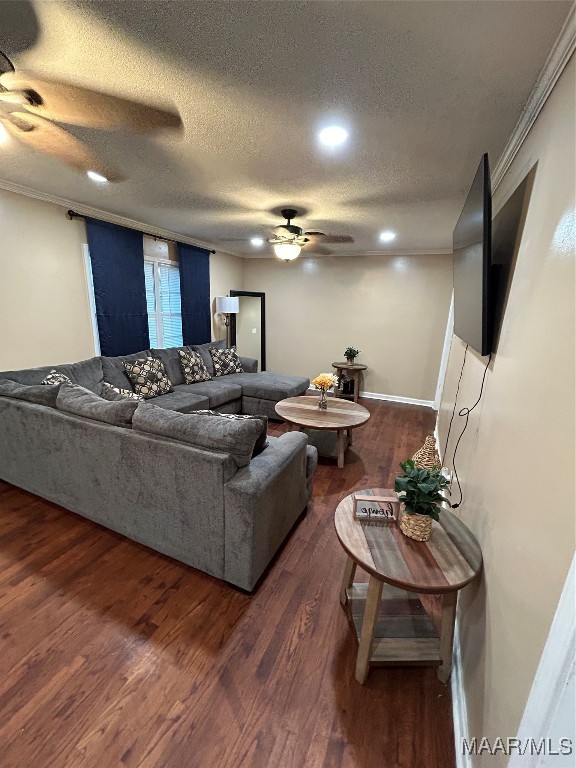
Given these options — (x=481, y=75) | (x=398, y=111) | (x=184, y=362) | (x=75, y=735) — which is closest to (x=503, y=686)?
(x=75, y=735)

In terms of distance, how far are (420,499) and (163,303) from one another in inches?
174

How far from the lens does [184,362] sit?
429 centimetres

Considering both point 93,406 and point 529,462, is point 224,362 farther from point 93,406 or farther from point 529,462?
point 529,462

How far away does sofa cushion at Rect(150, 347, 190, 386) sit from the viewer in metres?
4.12

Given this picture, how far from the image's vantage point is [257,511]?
160 centimetres

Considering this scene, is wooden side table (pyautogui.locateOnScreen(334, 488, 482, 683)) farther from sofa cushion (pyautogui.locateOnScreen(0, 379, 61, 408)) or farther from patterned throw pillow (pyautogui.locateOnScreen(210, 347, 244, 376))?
patterned throw pillow (pyautogui.locateOnScreen(210, 347, 244, 376))

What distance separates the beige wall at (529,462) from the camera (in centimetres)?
78

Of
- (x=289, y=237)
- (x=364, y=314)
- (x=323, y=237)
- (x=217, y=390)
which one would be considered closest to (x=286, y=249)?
(x=289, y=237)

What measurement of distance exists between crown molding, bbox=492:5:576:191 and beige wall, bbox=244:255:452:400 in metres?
3.17

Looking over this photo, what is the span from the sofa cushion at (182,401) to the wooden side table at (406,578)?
238cm

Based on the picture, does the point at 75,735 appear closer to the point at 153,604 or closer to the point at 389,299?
the point at 153,604

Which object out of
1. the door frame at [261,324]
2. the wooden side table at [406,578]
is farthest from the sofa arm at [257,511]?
the door frame at [261,324]

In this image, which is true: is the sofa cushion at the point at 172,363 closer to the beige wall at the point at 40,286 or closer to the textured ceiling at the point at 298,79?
the beige wall at the point at 40,286

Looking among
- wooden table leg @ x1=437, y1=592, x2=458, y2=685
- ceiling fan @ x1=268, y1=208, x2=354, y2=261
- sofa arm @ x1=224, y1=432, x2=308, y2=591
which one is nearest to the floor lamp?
ceiling fan @ x1=268, y1=208, x2=354, y2=261
